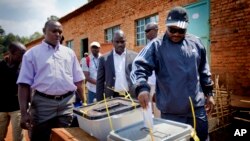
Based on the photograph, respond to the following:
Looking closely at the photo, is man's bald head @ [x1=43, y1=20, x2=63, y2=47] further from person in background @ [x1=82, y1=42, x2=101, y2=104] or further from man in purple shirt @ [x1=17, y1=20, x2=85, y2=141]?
person in background @ [x1=82, y1=42, x2=101, y2=104]

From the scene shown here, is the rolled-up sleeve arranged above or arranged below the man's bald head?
below

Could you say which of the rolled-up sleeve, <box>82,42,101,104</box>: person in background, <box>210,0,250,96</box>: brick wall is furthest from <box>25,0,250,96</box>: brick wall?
the rolled-up sleeve

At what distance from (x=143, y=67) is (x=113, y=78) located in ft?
5.03

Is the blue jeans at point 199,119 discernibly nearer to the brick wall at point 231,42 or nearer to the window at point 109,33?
the brick wall at point 231,42

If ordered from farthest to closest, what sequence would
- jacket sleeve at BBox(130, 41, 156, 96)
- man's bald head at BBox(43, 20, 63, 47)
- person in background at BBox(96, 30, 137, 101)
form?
person in background at BBox(96, 30, 137, 101) < man's bald head at BBox(43, 20, 63, 47) < jacket sleeve at BBox(130, 41, 156, 96)

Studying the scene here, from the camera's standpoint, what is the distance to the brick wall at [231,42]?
674cm

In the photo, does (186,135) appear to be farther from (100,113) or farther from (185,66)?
(185,66)

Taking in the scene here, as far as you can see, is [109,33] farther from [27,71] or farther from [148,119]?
[148,119]

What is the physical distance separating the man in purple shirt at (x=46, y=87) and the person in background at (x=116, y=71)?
80 cm

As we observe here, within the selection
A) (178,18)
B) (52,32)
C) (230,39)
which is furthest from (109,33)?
(178,18)

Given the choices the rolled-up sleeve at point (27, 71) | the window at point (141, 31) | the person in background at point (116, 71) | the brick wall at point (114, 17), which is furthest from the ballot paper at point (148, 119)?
the window at point (141, 31)

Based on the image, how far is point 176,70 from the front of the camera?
2604 mm

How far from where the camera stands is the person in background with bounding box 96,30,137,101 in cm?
400

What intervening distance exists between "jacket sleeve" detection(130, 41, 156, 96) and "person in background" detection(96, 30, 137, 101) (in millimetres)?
1330
